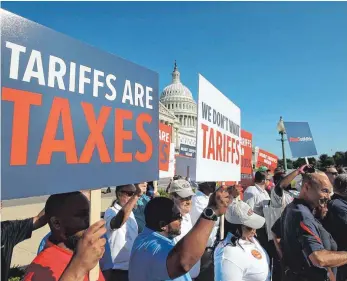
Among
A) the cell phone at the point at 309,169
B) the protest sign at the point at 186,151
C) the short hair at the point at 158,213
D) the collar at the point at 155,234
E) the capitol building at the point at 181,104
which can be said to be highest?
the capitol building at the point at 181,104

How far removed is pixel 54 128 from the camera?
1481 mm

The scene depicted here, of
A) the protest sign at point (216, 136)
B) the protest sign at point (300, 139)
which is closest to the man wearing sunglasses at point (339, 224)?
the protest sign at point (216, 136)

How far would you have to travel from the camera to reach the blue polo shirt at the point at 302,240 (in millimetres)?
2270

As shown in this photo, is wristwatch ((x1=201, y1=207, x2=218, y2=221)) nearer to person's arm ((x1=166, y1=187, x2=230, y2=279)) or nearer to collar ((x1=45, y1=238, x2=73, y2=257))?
person's arm ((x1=166, y1=187, x2=230, y2=279))

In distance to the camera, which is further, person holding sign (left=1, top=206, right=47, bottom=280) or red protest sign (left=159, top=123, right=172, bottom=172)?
red protest sign (left=159, top=123, right=172, bottom=172)

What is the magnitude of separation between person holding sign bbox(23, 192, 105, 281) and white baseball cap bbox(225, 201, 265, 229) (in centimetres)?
128

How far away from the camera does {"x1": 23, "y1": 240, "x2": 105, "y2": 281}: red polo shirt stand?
1.39 metres

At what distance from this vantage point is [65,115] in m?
1.53

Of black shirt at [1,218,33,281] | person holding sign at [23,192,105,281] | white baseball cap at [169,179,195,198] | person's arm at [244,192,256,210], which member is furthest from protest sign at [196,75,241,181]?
black shirt at [1,218,33,281]

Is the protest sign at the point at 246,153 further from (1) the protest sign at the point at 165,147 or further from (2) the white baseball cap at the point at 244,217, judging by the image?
(2) the white baseball cap at the point at 244,217

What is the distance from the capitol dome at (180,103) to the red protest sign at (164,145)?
90.4m

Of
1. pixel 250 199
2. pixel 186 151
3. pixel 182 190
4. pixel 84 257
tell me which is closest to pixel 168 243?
pixel 84 257

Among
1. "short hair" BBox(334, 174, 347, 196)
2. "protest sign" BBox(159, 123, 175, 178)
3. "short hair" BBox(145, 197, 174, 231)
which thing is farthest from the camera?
"protest sign" BBox(159, 123, 175, 178)

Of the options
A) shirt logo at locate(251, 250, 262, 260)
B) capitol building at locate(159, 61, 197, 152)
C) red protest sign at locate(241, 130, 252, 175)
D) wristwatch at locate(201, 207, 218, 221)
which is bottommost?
shirt logo at locate(251, 250, 262, 260)
